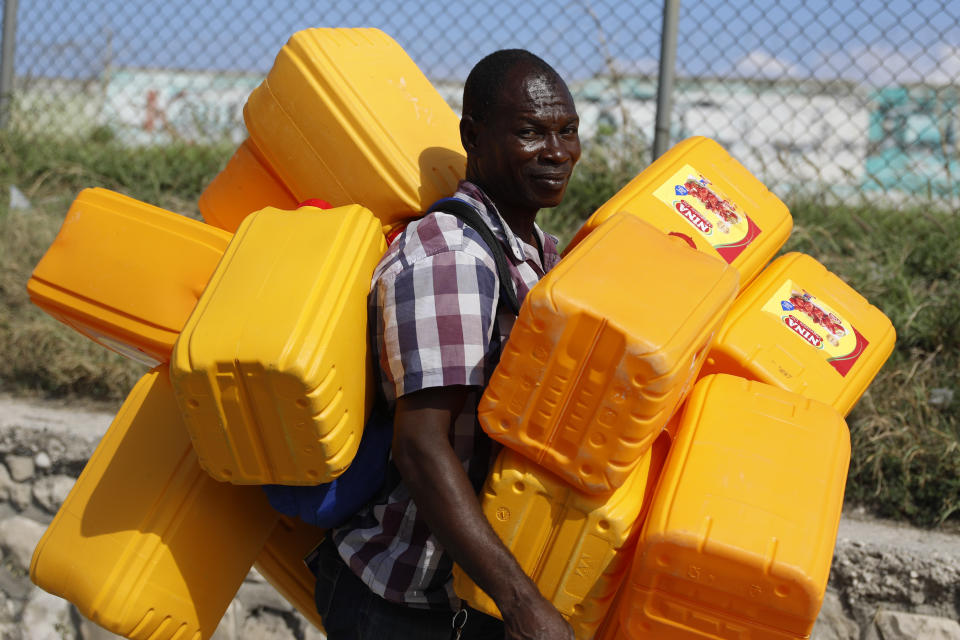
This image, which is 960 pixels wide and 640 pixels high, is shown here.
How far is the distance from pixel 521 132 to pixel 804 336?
A: 2.31 ft

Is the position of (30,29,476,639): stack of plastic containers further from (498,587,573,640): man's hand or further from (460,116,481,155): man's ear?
(498,587,573,640): man's hand

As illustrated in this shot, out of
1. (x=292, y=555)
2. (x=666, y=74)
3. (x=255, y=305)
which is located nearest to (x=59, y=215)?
(x=666, y=74)

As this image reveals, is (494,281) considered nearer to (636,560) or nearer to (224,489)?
(636,560)

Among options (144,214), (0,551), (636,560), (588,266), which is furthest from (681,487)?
(0,551)

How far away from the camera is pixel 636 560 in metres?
1.43

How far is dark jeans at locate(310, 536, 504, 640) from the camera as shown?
1.66 metres

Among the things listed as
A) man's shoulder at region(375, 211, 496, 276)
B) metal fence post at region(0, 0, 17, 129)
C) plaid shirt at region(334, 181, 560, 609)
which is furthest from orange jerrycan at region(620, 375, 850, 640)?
metal fence post at region(0, 0, 17, 129)

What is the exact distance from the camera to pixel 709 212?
1956 millimetres

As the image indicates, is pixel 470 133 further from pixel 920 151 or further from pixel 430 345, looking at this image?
pixel 920 151

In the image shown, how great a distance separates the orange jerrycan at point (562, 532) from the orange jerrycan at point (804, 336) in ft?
1.43

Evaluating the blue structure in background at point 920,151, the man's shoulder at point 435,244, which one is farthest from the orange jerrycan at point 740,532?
the blue structure in background at point 920,151

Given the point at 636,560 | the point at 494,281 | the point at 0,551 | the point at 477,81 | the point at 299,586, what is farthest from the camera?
the point at 0,551

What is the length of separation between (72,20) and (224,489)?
378 centimetres

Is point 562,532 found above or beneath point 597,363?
beneath
